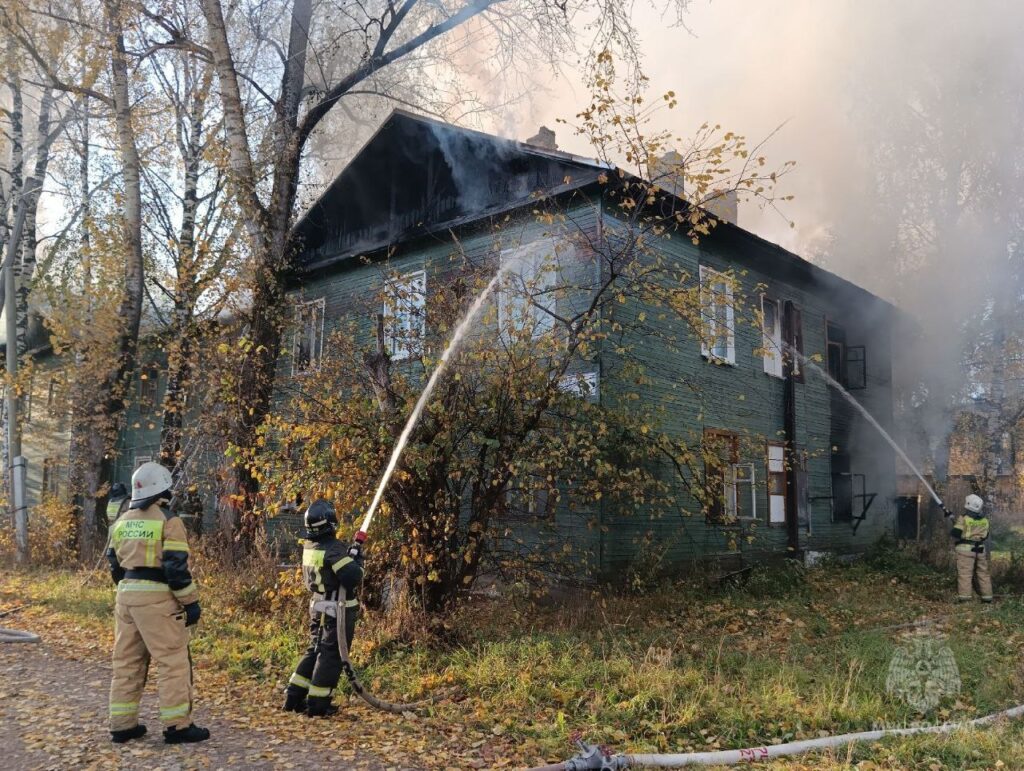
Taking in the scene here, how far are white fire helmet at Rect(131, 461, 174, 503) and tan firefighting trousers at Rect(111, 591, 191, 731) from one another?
0.64m

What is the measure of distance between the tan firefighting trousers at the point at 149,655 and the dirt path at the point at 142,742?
0.71 feet

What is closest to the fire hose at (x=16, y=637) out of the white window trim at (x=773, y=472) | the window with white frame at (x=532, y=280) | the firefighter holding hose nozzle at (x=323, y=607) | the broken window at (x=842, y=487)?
the firefighter holding hose nozzle at (x=323, y=607)

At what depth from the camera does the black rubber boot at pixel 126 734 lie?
493 cm

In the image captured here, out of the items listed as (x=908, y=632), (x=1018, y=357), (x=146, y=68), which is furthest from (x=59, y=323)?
(x=1018, y=357)

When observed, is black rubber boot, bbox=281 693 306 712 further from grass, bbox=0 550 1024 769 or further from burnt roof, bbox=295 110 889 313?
burnt roof, bbox=295 110 889 313

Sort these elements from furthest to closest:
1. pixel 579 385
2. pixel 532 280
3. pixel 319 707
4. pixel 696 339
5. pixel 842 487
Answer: pixel 842 487 → pixel 696 339 → pixel 532 280 → pixel 579 385 → pixel 319 707

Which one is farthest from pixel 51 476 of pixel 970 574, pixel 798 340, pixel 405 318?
pixel 970 574

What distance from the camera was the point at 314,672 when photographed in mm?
5574

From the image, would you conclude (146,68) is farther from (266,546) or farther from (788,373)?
(788,373)

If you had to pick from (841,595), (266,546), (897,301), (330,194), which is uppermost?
(330,194)

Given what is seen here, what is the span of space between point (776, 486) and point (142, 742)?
12368mm

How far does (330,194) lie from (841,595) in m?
12.0

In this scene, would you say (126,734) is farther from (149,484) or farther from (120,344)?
(120,344)

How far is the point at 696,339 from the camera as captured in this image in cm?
1091
